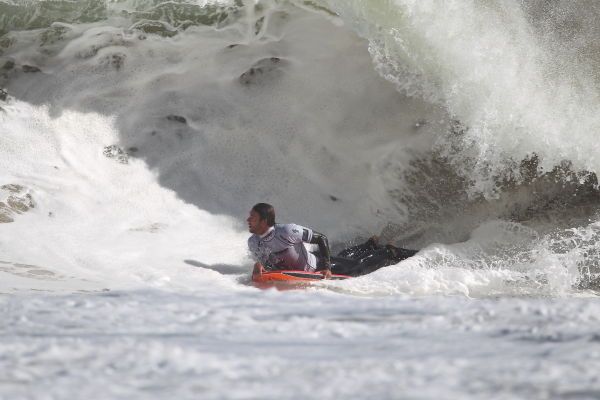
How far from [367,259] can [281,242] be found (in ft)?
2.22

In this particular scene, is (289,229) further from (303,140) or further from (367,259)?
(303,140)

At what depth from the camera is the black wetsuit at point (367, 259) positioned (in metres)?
5.43

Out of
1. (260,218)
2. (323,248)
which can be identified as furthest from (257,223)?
(323,248)

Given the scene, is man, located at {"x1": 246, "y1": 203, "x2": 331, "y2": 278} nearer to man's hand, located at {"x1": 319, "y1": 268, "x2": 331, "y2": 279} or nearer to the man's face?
the man's face

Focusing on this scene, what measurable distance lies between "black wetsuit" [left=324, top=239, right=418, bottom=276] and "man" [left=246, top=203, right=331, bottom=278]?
0.27 metres

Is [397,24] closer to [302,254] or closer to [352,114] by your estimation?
[352,114]

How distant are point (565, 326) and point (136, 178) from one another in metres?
4.89

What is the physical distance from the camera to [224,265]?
5.55 m

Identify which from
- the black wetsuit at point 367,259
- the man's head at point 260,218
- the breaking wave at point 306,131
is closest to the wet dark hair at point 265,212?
the man's head at point 260,218

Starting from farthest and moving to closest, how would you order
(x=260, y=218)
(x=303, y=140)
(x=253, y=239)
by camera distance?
(x=303, y=140), (x=253, y=239), (x=260, y=218)

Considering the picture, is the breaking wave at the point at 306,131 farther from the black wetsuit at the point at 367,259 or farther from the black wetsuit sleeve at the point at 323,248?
the black wetsuit sleeve at the point at 323,248

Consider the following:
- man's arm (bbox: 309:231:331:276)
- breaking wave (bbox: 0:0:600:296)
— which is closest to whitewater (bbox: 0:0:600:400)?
breaking wave (bbox: 0:0:600:296)

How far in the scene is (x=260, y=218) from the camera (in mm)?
5180

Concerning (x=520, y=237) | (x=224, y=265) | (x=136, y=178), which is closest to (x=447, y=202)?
(x=520, y=237)
